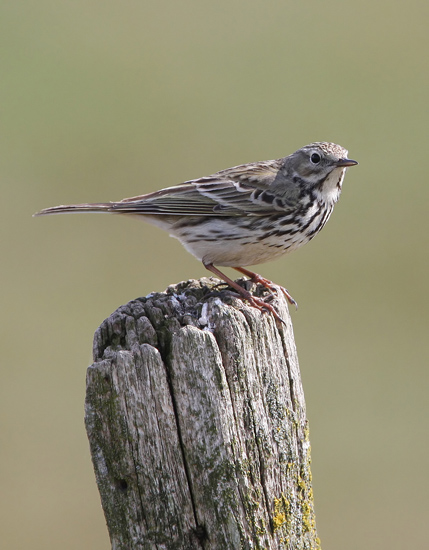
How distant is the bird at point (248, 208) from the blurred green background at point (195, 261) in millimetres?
4886

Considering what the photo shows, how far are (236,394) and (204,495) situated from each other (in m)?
0.52

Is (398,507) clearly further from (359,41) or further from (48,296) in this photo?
(359,41)

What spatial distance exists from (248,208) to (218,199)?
11.0 inches

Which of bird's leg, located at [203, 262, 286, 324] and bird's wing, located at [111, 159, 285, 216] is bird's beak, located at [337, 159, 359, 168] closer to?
bird's wing, located at [111, 159, 285, 216]

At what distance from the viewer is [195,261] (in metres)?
15.9

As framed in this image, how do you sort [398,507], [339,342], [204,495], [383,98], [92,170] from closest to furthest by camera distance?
[204,495] < [398,507] < [339,342] < [92,170] < [383,98]

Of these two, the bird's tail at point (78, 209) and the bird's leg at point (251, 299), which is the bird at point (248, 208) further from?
the bird's leg at point (251, 299)

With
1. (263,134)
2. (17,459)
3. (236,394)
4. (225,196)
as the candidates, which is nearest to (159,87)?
(263,134)

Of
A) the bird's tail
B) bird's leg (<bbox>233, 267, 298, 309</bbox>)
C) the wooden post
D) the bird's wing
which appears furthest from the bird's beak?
the wooden post

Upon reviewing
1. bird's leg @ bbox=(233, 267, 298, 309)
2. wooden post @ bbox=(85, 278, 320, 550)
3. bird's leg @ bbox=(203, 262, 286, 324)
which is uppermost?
bird's leg @ bbox=(233, 267, 298, 309)

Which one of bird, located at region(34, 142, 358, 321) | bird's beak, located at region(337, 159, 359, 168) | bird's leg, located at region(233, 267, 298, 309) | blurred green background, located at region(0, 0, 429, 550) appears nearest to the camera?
bird's leg, located at region(233, 267, 298, 309)

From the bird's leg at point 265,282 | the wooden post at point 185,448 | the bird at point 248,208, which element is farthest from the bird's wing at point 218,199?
the wooden post at point 185,448

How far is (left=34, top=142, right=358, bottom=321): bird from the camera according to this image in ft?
24.4

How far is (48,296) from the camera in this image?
1563 centimetres
